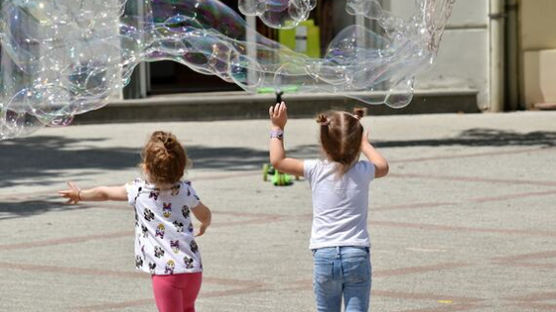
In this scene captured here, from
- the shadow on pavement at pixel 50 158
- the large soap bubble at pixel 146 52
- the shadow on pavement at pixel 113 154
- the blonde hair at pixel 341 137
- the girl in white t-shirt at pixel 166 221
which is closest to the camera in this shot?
the blonde hair at pixel 341 137

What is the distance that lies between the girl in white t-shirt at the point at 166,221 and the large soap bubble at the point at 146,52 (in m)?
1.86

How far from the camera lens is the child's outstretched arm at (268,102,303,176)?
18.4ft

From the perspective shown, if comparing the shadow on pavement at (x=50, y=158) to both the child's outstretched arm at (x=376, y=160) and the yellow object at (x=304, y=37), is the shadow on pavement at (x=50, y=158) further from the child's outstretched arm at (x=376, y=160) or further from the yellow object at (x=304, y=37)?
the child's outstretched arm at (x=376, y=160)

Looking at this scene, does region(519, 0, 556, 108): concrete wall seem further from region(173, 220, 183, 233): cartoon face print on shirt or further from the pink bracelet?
region(173, 220, 183, 233): cartoon face print on shirt

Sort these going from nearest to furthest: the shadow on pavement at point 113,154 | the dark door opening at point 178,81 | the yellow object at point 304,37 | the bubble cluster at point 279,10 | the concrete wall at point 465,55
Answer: the bubble cluster at point 279,10 → the shadow on pavement at point 113,154 → the yellow object at point 304,37 → the concrete wall at point 465,55 → the dark door opening at point 178,81

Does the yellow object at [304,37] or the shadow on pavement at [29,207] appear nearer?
the shadow on pavement at [29,207]

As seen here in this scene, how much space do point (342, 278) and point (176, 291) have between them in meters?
0.73

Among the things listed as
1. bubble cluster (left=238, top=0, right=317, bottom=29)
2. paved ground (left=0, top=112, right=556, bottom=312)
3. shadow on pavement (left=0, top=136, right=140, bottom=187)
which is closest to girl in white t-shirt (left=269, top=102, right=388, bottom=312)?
paved ground (left=0, top=112, right=556, bottom=312)

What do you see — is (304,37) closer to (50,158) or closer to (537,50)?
(537,50)

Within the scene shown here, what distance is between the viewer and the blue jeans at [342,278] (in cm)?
527

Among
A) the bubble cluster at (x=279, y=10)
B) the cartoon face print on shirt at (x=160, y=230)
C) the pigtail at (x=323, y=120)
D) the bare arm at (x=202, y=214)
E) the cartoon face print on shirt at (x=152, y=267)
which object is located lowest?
the cartoon face print on shirt at (x=152, y=267)

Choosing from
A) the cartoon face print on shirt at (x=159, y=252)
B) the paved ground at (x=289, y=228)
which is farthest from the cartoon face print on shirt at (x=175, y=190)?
the paved ground at (x=289, y=228)

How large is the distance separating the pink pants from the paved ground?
64.8 inches


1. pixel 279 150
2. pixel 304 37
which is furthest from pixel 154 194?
pixel 304 37
